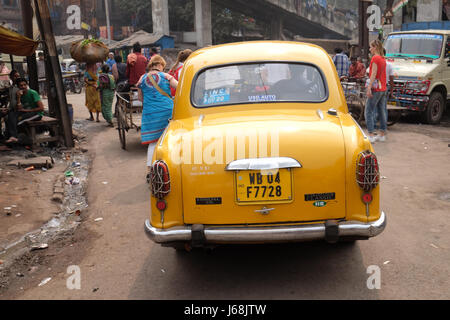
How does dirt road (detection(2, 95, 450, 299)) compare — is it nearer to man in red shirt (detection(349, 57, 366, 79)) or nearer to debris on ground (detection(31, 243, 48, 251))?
debris on ground (detection(31, 243, 48, 251))

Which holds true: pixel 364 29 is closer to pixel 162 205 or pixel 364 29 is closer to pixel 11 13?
pixel 162 205

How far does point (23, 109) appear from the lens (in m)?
10.0

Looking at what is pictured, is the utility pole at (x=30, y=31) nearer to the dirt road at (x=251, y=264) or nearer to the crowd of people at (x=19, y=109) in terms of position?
the crowd of people at (x=19, y=109)

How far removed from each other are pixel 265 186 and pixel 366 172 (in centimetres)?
77

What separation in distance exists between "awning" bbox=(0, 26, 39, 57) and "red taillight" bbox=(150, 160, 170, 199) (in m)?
7.33

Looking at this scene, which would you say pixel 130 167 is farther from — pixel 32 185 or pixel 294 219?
pixel 294 219

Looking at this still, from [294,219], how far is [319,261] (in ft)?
3.10

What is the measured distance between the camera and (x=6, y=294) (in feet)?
13.5

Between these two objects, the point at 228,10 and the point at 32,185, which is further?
the point at 228,10

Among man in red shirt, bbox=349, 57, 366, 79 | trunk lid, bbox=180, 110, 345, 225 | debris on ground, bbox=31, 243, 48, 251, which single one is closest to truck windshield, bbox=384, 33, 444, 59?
man in red shirt, bbox=349, 57, 366, 79

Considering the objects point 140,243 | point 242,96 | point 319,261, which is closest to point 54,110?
point 140,243

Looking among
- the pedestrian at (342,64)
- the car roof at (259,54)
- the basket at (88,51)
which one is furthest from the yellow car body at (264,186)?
the pedestrian at (342,64)

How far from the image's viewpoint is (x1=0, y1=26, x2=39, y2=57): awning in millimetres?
9547

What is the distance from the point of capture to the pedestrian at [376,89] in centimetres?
945
